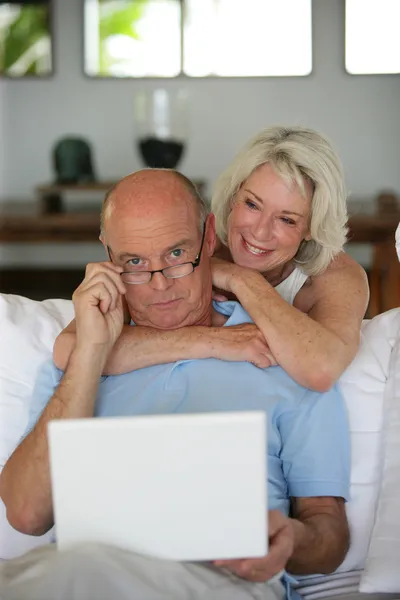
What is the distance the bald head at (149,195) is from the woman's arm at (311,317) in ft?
0.54

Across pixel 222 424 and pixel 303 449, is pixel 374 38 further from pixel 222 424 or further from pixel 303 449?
pixel 222 424

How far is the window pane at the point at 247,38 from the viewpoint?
5277mm

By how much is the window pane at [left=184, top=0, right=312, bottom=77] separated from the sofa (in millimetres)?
3740

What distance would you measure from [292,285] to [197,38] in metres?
3.72

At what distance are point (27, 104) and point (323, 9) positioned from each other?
6.28ft

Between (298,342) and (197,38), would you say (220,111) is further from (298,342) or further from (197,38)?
(298,342)

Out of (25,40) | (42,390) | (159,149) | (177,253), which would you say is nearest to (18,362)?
(42,390)

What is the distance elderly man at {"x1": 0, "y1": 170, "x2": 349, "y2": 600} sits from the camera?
155cm

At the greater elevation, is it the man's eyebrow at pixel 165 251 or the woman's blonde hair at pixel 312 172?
the woman's blonde hair at pixel 312 172

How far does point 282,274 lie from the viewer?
6.68 ft

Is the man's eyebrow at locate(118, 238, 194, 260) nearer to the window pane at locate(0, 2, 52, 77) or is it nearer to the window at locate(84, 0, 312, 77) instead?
the window at locate(84, 0, 312, 77)

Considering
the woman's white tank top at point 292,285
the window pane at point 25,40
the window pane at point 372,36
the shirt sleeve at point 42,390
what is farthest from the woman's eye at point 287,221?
the window pane at point 25,40

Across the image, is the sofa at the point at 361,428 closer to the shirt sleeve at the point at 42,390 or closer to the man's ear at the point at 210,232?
the shirt sleeve at the point at 42,390

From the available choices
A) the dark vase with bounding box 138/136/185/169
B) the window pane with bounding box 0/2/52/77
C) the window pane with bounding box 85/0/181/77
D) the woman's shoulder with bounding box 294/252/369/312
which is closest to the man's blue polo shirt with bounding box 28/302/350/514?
the woman's shoulder with bounding box 294/252/369/312
